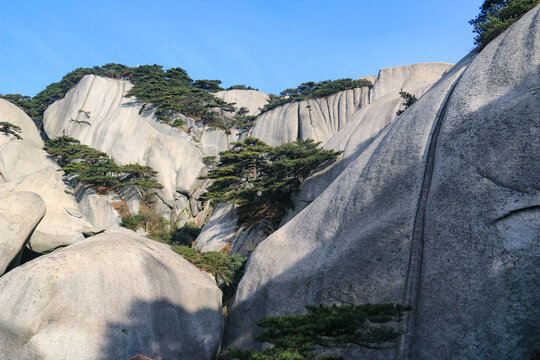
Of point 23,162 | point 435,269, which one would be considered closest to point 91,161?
point 23,162

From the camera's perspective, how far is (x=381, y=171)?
7.39 metres

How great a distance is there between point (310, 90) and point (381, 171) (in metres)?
31.2

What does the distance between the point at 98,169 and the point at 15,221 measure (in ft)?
43.5

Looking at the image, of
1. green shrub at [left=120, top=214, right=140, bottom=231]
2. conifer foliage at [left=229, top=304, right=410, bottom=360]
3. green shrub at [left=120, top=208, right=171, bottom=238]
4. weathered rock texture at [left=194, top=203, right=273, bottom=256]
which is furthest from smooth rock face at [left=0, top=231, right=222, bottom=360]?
green shrub at [left=120, top=214, right=140, bottom=231]

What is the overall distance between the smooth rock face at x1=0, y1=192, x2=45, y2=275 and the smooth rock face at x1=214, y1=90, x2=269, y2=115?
2996 cm

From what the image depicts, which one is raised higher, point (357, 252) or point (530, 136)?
point (530, 136)

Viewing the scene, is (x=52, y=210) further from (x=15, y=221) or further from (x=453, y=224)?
(x=453, y=224)

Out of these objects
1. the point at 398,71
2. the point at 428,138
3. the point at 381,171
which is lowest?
the point at 381,171

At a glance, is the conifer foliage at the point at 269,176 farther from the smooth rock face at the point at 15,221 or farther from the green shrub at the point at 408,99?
the smooth rock face at the point at 15,221

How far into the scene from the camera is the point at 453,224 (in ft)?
18.2

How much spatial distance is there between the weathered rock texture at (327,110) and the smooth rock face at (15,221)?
2247 cm

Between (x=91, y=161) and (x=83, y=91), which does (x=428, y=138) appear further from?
(x=83, y=91)

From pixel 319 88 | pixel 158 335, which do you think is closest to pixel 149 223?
pixel 158 335

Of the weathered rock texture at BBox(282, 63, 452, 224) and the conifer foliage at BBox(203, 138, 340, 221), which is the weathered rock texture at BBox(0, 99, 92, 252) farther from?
the weathered rock texture at BBox(282, 63, 452, 224)
